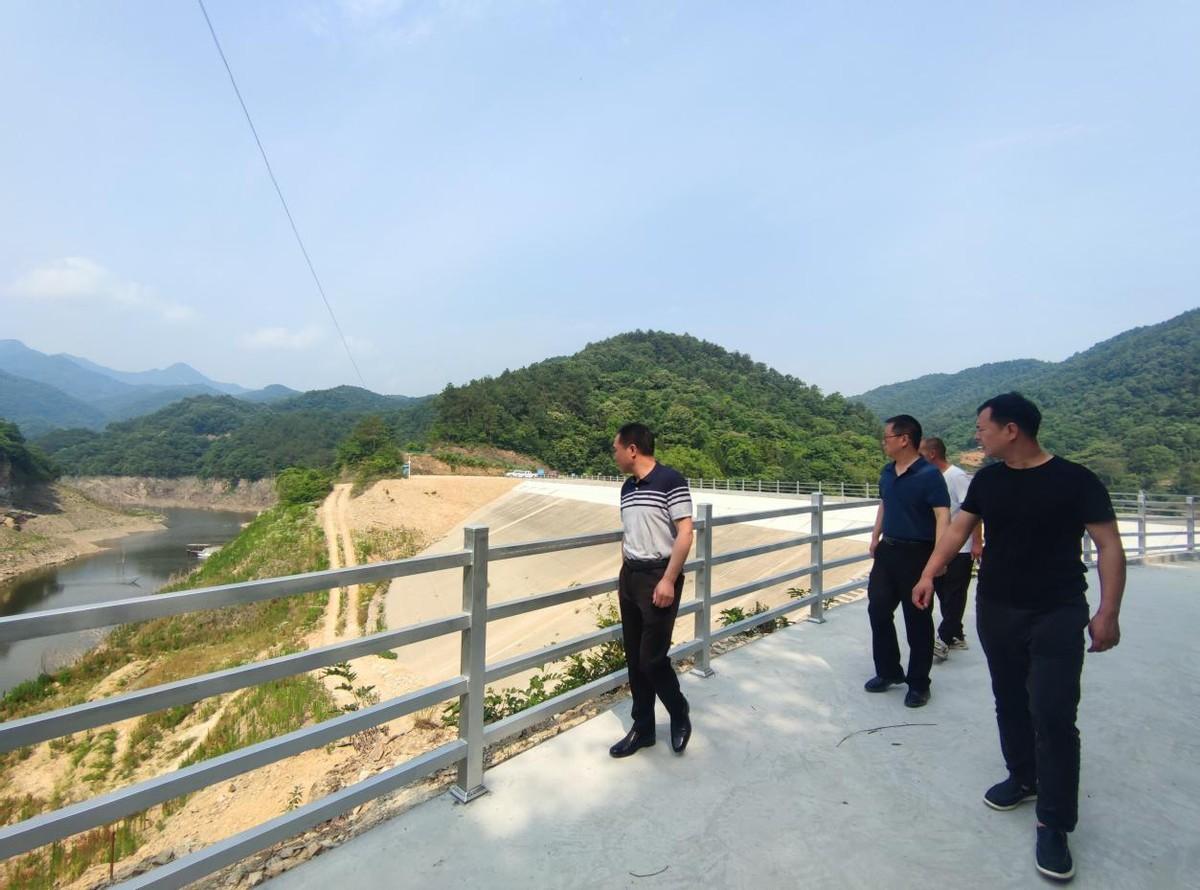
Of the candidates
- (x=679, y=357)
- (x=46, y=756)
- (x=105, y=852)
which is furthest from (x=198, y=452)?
(x=105, y=852)

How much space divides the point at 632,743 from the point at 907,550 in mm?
2060

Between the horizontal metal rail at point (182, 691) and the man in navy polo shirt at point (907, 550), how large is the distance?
8.94 feet

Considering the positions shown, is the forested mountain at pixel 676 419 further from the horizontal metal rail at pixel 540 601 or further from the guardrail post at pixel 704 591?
the horizontal metal rail at pixel 540 601

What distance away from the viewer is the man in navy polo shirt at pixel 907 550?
368 centimetres

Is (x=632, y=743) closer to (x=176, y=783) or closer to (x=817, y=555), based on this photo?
(x=176, y=783)

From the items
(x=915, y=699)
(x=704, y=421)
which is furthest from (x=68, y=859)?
(x=704, y=421)

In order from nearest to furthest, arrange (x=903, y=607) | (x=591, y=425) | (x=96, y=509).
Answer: (x=903, y=607) → (x=96, y=509) → (x=591, y=425)

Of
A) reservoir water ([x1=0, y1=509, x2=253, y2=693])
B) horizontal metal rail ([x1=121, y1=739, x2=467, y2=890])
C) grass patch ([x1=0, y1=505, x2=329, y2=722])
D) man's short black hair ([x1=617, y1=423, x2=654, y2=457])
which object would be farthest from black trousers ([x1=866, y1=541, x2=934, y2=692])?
reservoir water ([x1=0, y1=509, x2=253, y2=693])

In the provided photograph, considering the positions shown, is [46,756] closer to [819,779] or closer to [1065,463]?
→ [819,779]

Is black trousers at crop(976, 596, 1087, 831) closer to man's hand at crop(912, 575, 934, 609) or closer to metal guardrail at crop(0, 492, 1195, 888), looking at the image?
man's hand at crop(912, 575, 934, 609)

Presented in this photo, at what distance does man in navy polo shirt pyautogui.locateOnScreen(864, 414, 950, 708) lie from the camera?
368cm

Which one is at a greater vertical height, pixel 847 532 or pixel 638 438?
pixel 638 438

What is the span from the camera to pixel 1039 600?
2.39 meters

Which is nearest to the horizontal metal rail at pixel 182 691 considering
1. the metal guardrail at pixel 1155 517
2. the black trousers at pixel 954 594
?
the black trousers at pixel 954 594
